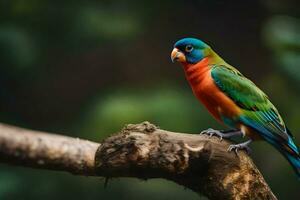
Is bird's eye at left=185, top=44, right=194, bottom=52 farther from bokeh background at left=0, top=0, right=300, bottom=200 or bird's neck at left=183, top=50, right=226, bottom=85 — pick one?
bokeh background at left=0, top=0, right=300, bottom=200

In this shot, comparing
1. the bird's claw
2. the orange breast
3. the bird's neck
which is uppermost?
the bird's neck

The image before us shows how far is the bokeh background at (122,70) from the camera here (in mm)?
5574

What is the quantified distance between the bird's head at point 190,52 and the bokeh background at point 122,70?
127 cm

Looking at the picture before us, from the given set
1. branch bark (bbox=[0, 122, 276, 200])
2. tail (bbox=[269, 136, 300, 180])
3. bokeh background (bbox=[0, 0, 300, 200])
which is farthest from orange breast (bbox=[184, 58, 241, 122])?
bokeh background (bbox=[0, 0, 300, 200])

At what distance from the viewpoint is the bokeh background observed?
18.3 ft

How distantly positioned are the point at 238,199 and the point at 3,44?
119 inches

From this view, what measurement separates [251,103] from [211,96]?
20 cm

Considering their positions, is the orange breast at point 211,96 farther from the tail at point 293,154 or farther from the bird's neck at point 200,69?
the tail at point 293,154

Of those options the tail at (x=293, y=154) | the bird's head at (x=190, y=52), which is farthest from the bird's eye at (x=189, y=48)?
the tail at (x=293, y=154)

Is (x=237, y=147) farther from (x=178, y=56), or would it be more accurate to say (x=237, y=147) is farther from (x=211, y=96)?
(x=178, y=56)

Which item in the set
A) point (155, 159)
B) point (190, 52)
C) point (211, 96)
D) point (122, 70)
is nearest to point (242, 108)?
point (211, 96)

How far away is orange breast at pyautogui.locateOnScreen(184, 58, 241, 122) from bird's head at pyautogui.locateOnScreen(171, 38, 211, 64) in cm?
10

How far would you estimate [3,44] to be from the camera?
553 centimetres

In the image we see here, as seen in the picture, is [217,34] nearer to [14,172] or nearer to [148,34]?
[148,34]
